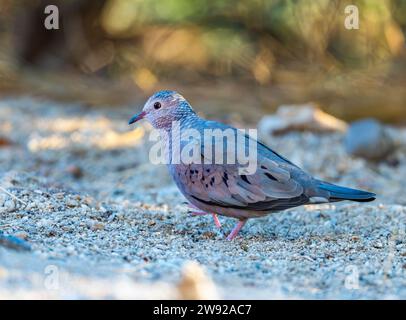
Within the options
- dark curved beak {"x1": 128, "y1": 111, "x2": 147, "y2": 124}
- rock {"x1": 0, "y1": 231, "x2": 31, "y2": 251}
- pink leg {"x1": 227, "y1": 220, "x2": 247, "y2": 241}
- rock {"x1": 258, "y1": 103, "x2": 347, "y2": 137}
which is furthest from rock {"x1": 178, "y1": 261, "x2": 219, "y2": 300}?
rock {"x1": 258, "y1": 103, "x2": 347, "y2": 137}

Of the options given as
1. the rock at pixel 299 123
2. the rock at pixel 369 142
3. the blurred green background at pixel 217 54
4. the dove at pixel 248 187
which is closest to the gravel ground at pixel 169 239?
the rock at pixel 369 142

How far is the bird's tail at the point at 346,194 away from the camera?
16.7 feet

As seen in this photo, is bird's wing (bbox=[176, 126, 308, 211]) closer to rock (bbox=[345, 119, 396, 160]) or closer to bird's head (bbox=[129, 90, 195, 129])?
bird's head (bbox=[129, 90, 195, 129])

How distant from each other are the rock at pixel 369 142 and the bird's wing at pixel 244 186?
3.74m

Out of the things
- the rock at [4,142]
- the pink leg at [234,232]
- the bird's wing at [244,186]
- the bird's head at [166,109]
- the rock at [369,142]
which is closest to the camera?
the bird's wing at [244,186]

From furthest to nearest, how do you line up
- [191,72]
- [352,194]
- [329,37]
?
[191,72]
[329,37]
[352,194]

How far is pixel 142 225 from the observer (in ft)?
17.7

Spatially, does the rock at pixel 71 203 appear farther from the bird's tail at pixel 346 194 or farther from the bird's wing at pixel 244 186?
the bird's tail at pixel 346 194

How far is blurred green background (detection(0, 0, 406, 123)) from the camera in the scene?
10.8 m

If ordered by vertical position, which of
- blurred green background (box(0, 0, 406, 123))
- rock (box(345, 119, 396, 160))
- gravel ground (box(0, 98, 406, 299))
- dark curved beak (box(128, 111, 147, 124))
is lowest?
gravel ground (box(0, 98, 406, 299))

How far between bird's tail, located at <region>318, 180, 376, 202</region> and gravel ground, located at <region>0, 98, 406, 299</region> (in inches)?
12.0

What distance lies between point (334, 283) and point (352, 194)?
111 cm
